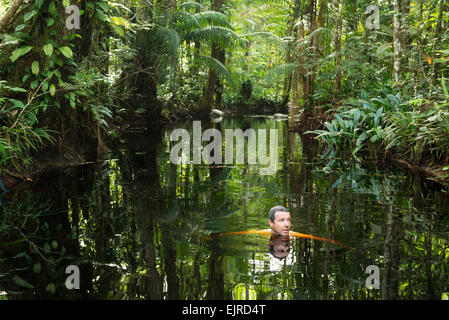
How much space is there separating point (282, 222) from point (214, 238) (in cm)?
59

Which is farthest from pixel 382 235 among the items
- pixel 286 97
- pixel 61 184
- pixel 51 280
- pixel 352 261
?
pixel 286 97

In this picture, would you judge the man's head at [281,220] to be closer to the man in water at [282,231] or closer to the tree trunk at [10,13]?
the man in water at [282,231]

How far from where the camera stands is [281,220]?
341 cm

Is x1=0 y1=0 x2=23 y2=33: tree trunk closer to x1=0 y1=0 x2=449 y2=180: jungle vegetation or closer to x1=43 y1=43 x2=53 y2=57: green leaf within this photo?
x1=0 y1=0 x2=449 y2=180: jungle vegetation

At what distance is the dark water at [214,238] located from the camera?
8.54 feet

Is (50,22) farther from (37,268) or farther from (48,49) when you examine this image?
(37,268)

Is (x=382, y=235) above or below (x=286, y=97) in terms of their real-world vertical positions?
below

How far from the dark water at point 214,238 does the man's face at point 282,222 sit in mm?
152

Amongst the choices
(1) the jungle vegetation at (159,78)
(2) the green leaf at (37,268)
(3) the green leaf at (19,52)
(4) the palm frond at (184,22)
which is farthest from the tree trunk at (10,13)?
(4) the palm frond at (184,22)

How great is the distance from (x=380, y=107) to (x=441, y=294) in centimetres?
562

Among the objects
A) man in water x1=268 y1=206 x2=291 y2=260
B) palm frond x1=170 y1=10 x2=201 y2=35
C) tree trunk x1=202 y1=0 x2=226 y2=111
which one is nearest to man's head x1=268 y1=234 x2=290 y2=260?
man in water x1=268 y1=206 x2=291 y2=260
